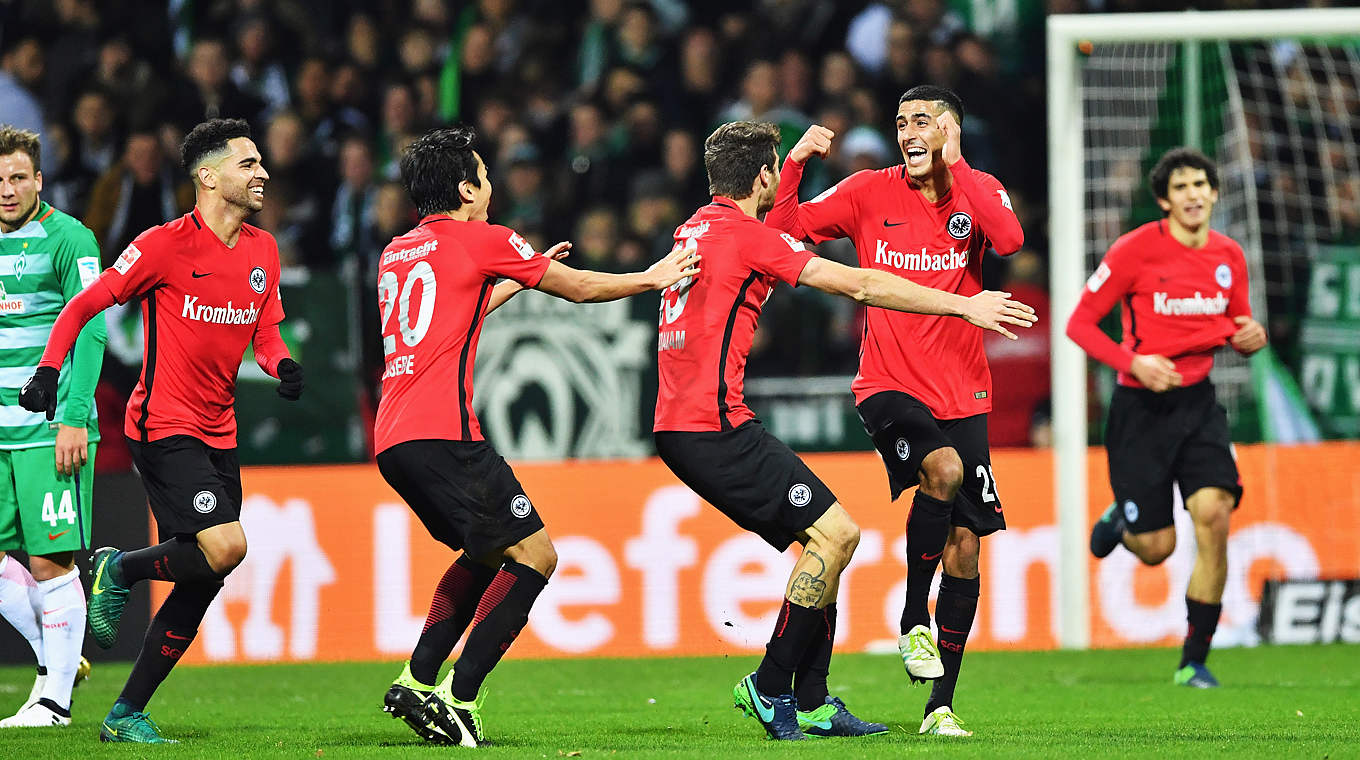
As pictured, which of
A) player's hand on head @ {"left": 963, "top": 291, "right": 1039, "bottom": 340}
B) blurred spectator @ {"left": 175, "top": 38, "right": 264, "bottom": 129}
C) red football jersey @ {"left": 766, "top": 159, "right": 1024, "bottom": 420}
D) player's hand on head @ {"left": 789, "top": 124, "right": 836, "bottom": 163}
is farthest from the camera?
blurred spectator @ {"left": 175, "top": 38, "right": 264, "bottom": 129}

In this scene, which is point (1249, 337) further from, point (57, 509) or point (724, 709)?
point (57, 509)

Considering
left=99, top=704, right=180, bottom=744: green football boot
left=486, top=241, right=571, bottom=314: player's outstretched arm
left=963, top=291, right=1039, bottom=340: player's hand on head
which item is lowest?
left=99, top=704, right=180, bottom=744: green football boot

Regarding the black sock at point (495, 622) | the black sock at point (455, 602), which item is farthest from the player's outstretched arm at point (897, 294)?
the black sock at point (455, 602)

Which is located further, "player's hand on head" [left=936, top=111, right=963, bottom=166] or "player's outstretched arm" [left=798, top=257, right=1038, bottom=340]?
"player's hand on head" [left=936, top=111, right=963, bottom=166]

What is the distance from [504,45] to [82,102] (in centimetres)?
329

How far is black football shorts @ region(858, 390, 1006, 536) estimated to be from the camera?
20.5ft

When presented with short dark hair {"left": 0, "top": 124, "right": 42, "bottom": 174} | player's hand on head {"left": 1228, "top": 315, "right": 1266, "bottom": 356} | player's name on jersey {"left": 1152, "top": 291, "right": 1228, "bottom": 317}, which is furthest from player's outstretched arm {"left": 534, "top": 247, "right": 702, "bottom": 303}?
player's hand on head {"left": 1228, "top": 315, "right": 1266, "bottom": 356}

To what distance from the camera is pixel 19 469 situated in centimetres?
686

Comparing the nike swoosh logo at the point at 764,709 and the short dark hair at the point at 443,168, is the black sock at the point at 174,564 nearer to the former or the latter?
the short dark hair at the point at 443,168

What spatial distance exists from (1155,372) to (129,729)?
4878mm

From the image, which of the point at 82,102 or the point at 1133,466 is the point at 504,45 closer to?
the point at 82,102

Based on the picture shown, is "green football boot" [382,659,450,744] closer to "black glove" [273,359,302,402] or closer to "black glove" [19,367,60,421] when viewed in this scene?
"black glove" [273,359,302,402]

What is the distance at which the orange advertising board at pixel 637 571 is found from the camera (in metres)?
9.98

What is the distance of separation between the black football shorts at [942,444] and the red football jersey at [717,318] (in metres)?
0.70
